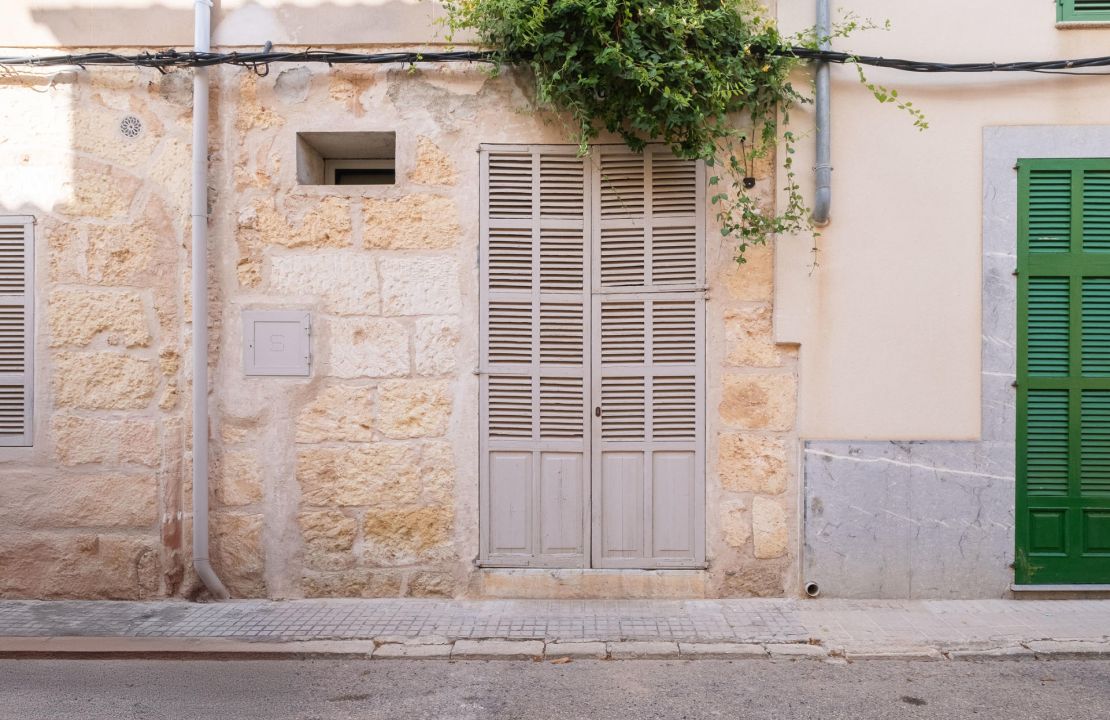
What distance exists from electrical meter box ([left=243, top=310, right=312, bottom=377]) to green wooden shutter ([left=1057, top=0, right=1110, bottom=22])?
5.42 m

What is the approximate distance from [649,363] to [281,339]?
249 cm

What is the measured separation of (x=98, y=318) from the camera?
538cm

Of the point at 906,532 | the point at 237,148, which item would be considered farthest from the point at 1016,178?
the point at 237,148

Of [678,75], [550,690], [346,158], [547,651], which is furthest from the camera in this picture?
[346,158]

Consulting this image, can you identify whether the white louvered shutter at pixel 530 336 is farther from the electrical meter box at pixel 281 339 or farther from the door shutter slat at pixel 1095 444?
the door shutter slat at pixel 1095 444

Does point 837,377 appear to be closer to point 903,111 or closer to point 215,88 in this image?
point 903,111

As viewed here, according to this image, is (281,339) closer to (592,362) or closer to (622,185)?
(592,362)

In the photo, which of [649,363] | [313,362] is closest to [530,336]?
[649,363]

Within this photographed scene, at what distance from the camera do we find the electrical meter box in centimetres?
537

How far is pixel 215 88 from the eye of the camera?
17.8 feet

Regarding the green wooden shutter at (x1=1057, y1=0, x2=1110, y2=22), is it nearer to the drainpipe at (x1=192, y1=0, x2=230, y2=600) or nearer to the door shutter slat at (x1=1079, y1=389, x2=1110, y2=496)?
the door shutter slat at (x1=1079, y1=389, x2=1110, y2=496)

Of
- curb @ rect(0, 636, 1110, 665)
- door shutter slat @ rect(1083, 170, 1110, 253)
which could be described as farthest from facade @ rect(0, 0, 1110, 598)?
curb @ rect(0, 636, 1110, 665)

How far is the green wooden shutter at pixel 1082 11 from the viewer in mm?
5281

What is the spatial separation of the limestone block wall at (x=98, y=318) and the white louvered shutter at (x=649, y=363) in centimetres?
288
